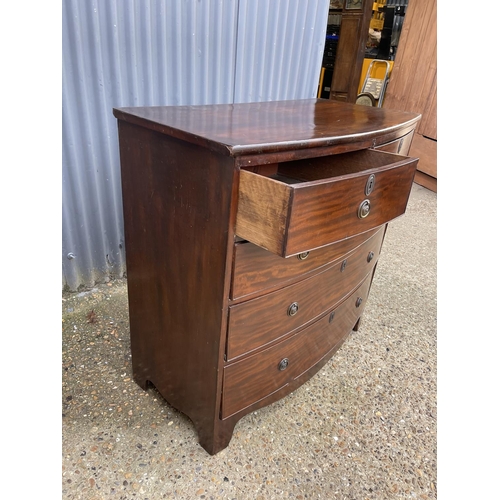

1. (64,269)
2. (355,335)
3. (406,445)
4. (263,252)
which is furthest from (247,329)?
(64,269)

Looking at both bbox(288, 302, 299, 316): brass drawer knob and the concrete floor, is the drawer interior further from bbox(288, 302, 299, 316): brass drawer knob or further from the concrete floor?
the concrete floor

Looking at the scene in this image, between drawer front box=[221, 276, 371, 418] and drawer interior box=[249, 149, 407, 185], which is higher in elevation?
drawer interior box=[249, 149, 407, 185]

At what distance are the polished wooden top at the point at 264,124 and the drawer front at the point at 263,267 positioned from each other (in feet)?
0.77

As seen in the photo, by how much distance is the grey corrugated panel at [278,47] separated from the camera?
1.95m

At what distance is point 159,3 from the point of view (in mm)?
1632

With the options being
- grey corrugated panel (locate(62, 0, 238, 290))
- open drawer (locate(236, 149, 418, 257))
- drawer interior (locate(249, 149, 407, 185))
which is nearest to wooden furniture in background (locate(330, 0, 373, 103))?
grey corrugated panel (locate(62, 0, 238, 290))

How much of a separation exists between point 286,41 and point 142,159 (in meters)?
1.44

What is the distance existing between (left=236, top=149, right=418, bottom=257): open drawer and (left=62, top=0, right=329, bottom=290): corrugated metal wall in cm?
103

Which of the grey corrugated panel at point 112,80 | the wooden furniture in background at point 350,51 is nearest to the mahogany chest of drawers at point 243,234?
the grey corrugated panel at point 112,80

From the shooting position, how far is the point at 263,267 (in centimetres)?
99

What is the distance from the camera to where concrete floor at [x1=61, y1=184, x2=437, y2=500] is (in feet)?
3.86

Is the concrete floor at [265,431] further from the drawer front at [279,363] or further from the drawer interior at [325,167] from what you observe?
the drawer interior at [325,167]

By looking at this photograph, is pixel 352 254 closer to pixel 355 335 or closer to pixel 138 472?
pixel 355 335

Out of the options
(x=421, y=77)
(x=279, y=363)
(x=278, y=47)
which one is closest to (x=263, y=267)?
(x=279, y=363)
